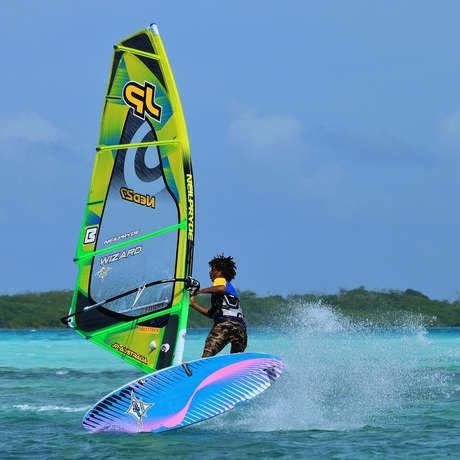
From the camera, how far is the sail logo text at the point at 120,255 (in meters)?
8.67

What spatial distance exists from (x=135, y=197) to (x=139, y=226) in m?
0.31

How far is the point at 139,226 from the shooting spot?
28.5 ft

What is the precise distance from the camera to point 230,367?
8203 mm

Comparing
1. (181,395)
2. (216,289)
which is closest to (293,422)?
(181,395)

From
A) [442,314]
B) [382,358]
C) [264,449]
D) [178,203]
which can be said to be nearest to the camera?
[264,449]

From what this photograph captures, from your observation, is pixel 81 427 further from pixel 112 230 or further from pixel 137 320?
pixel 112 230

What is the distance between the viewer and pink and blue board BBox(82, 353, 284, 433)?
814 cm

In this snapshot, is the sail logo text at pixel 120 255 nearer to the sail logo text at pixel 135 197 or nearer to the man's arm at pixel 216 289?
the sail logo text at pixel 135 197

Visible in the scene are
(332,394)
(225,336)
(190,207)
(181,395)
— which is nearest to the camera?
(181,395)

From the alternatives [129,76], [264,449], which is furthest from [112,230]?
[264,449]

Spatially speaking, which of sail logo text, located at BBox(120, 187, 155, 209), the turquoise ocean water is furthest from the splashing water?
sail logo text, located at BBox(120, 187, 155, 209)

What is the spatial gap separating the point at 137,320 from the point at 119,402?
3.03 feet

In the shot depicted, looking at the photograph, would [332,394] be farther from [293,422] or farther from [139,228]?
[139,228]

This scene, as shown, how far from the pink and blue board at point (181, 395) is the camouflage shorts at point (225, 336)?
0.72 ft
